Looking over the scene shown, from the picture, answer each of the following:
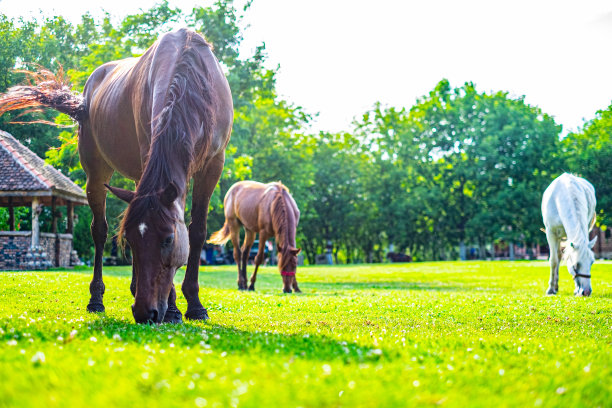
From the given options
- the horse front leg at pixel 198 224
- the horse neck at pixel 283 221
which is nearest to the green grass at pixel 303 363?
the horse front leg at pixel 198 224

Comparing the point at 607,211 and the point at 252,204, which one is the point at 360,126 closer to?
the point at 607,211

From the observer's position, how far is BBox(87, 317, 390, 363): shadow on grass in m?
4.75

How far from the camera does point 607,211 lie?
5509 cm

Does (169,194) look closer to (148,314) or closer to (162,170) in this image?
(162,170)

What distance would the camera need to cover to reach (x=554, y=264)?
15.7 metres

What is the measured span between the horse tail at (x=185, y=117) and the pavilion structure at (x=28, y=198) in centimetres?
2437

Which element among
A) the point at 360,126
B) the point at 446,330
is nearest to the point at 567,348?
the point at 446,330

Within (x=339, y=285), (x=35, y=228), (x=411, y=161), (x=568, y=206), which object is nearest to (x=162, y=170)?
(x=568, y=206)

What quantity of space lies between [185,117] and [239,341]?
8.96 ft

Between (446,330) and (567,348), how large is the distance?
1922 mm

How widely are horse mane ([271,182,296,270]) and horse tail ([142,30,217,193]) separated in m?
9.11

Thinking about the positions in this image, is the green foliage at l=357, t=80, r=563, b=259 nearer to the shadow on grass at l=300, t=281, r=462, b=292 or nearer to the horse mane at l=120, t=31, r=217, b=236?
the shadow on grass at l=300, t=281, r=462, b=292

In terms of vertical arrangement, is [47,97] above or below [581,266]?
above

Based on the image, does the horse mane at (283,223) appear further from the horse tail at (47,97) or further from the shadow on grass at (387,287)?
the horse tail at (47,97)
